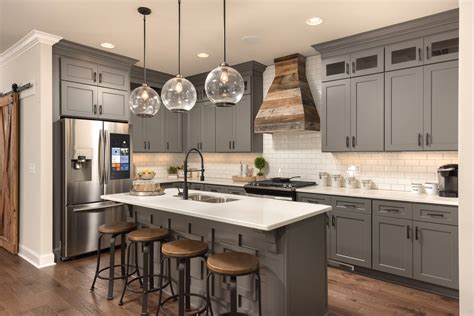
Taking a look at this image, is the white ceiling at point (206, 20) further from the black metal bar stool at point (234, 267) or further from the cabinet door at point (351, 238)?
the black metal bar stool at point (234, 267)

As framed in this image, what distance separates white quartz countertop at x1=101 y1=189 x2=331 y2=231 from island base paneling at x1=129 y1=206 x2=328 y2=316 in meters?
0.09

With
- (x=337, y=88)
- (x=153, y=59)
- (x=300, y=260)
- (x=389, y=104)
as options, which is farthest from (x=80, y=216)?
(x=389, y=104)

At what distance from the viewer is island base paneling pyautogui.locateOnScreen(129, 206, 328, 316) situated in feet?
7.39

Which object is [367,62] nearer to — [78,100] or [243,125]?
[243,125]

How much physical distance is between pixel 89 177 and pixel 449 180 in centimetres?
432

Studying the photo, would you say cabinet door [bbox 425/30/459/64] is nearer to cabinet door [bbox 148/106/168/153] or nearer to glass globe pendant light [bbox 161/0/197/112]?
glass globe pendant light [bbox 161/0/197/112]

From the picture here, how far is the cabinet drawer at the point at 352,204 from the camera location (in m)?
3.54

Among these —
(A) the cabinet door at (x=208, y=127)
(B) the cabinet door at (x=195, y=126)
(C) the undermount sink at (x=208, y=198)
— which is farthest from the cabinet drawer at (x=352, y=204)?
(B) the cabinet door at (x=195, y=126)

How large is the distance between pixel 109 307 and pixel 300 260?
1803mm

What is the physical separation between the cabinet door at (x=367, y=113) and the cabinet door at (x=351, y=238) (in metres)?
0.89

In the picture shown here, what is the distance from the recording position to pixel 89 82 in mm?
4457

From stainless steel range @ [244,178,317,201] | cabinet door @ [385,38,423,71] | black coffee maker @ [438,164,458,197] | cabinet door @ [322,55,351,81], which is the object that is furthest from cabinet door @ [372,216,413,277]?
cabinet door @ [322,55,351,81]

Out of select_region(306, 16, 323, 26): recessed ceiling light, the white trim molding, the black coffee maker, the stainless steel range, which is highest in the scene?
select_region(306, 16, 323, 26): recessed ceiling light

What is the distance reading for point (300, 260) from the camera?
7.70ft
